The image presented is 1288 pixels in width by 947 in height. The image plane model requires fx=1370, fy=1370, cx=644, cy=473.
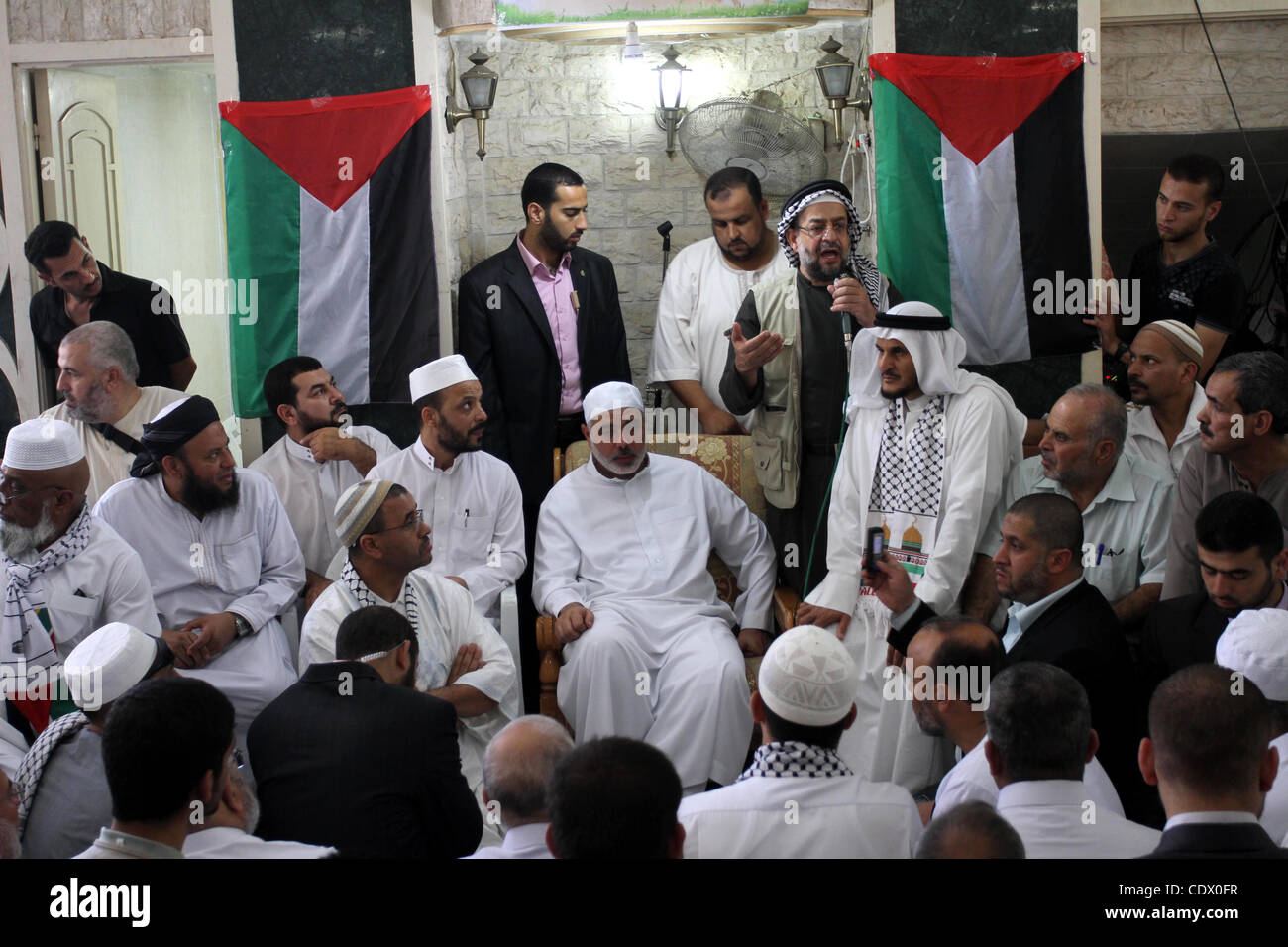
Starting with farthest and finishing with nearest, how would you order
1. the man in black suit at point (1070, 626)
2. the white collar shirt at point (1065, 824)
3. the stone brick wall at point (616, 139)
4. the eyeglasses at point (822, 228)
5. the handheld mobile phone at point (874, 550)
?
1. the stone brick wall at point (616, 139)
2. the eyeglasses at point (822, 228)
3. the handheld mobile phone at point (874, 550)
4. the man in black suit at point (1070, 626)
5. the white collar shirt at point (1065, 824)

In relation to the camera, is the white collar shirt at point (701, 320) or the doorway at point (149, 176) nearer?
the white collar shirt at point (701, 320)

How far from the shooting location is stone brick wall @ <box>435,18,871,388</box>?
671 centimetres

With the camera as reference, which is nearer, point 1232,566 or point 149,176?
point 1232,566

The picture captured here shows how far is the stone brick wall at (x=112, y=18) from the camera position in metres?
5.99

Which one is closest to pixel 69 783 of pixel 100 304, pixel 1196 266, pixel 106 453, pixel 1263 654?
pixel 106 453

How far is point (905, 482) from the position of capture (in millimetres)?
4746

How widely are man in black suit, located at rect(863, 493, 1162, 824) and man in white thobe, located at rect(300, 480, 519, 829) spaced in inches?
60.3

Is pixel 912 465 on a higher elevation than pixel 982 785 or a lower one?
higher

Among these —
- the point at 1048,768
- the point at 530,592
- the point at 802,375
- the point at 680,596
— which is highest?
the point at 802,375

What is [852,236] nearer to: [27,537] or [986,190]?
[986,190]

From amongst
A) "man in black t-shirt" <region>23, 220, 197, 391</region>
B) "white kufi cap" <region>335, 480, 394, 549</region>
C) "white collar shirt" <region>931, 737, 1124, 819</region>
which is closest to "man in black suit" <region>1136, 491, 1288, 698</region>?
"white collar shirt" <region>931, 737, 1124, 819</region>

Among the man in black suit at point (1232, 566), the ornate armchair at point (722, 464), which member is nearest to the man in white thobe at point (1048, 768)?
the man in black suit at point (1232, 566)

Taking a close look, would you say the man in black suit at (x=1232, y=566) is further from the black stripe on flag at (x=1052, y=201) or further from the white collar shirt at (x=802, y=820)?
the black stripe on flag at (x=1052, y=201)

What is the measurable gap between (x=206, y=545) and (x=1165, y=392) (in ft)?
10.7
